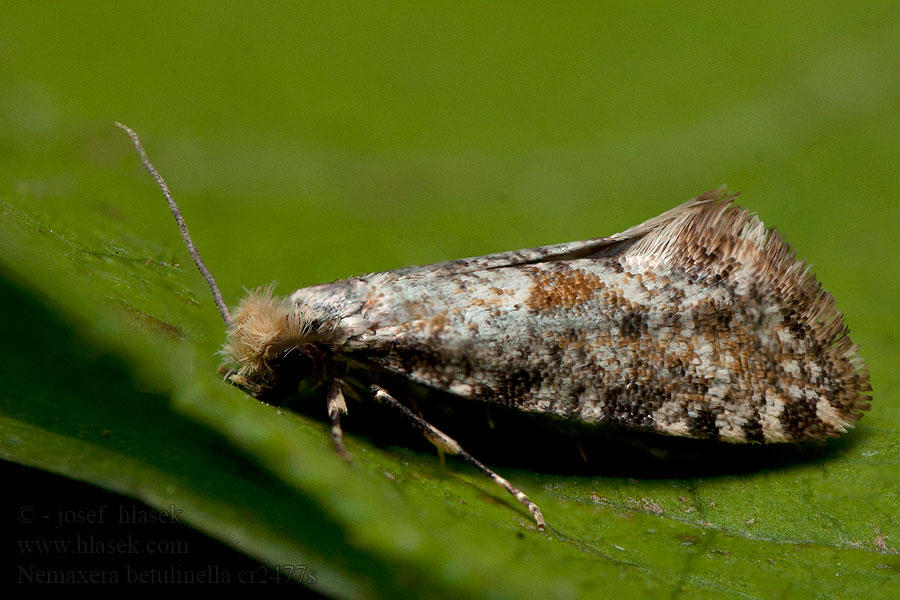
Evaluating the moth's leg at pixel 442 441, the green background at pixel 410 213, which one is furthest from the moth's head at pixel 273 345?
the moth's leg at pixel 442 441

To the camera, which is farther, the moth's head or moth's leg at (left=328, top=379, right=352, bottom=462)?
the moth's head

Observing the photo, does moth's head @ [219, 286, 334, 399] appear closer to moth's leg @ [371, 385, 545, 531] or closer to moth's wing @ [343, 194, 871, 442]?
moth's wing @ [343, 194, 871, 442]

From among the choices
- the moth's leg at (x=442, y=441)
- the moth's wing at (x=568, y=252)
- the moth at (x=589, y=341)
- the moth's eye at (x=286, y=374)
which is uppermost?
the moth's wing at (x=568, y=252)

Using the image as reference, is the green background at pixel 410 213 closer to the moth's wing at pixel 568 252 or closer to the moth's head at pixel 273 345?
the moth's head at pixel 273 345

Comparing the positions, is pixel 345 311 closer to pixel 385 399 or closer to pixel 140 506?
pixel 385 399

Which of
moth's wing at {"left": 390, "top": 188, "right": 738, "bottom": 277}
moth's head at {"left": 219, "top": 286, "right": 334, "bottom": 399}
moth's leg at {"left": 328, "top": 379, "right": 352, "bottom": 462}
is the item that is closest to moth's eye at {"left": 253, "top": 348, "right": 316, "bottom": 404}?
moth's head at {"left": 219, "top": 286, "right": 334, "bottom": 399}

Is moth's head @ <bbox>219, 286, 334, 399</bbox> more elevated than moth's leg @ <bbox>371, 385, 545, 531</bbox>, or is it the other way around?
moth's head @ <bbox>219, 286, 334, 399</bbox>

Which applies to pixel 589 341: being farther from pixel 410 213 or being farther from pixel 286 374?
pixel 410 213
